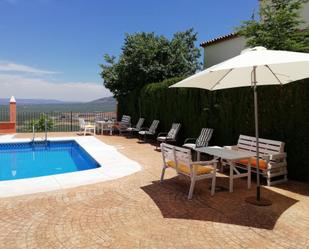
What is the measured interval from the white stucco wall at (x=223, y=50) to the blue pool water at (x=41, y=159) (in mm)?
9448

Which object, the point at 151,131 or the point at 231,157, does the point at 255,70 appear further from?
the point at 151,131

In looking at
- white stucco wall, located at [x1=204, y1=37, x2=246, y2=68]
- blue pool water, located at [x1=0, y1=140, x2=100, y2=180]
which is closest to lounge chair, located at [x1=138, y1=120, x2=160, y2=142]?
blue pool water, located at [x1=0, y1=140, x2=100, y2=180]

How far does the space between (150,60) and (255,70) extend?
1131 cm

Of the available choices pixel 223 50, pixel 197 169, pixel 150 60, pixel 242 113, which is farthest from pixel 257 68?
pixel 150 60

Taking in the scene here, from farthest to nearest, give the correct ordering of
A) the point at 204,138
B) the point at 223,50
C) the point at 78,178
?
1. the point at 223,50
2. the point at 204,138
3. the point at 78,178

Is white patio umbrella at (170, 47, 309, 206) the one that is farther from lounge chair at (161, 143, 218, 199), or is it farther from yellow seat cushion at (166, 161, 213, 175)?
yellow seat cushion at (166, 161, 213, 175)

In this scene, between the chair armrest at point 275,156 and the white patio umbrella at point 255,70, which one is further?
the chair armrest at point 275,156

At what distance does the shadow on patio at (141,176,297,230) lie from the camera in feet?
14.8

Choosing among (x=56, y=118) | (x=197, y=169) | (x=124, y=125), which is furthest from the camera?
(x=56, y=118)

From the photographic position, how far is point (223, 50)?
1577 cm

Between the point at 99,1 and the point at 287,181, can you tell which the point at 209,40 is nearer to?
the point at 99,1

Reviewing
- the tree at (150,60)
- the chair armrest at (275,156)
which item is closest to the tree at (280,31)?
the chair armrest at (275,156)

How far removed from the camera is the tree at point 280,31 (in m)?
8.64

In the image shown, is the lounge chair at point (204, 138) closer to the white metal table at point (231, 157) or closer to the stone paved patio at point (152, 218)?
the white metal table at point (231, 157)
